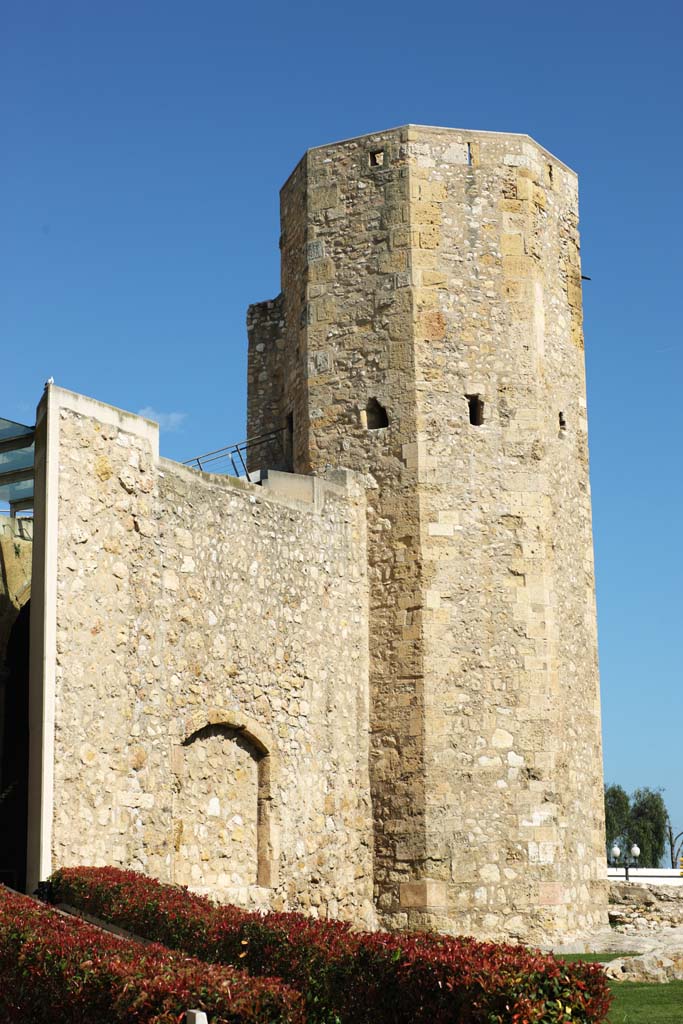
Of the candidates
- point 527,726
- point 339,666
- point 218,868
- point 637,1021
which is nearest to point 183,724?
point 218,868

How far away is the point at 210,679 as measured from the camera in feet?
38.7

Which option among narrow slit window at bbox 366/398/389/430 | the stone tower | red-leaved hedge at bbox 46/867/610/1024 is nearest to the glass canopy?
the stone tower

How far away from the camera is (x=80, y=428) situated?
10.6 m

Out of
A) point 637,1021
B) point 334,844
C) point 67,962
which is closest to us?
point 67,962

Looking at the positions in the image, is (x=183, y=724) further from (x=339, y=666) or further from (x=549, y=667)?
(x=549, y=667)

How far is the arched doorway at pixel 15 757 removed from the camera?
11523 mm

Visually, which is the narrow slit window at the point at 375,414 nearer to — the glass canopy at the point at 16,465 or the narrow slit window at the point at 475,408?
the narrow slit window at the point at 475,408

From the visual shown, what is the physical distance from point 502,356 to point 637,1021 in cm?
761

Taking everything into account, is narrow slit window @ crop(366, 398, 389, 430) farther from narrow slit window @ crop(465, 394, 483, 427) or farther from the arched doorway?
the arched doorway

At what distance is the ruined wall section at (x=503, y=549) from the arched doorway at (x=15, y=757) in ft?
12.9

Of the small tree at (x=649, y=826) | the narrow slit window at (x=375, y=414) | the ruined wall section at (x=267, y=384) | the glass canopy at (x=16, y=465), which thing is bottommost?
the small tree at (x=649, y=826)

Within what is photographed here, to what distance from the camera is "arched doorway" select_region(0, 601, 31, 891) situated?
11523mm

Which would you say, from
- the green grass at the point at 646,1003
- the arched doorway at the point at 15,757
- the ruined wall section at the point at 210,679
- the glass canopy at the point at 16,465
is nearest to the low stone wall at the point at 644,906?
the ruined wall section at the point at 210,679

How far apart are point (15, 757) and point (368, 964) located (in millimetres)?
5766
